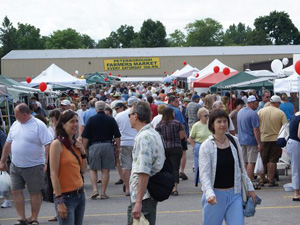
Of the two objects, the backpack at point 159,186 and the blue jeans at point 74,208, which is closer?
the backpack at point 159,186

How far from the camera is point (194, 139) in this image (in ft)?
35.8

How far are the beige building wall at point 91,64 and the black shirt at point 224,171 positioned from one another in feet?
228

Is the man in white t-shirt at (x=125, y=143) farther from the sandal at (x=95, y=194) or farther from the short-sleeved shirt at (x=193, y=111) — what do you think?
the short-sleeved shirt at (x=193, y=111)

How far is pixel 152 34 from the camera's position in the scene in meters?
129

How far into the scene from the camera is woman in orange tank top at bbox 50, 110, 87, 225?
5.51 metres

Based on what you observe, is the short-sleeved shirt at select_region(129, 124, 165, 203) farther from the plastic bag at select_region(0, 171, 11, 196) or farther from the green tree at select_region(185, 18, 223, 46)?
the green tree at select_region(185, 18, 223, 46)

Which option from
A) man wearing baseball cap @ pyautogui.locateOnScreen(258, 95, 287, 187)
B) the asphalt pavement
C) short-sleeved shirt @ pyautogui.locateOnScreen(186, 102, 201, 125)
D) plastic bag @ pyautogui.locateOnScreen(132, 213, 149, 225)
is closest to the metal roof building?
short-sleeved shirt @ pyautogui.locateOnScreen(186, 102, 201, 125)

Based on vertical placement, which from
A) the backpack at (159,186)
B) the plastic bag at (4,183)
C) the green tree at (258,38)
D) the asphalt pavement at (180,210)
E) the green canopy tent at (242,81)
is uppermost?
the green tree at (258,38)

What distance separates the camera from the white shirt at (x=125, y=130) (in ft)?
36.5

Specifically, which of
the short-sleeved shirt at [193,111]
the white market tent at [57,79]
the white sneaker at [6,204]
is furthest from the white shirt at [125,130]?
the white market tent at [57,79]

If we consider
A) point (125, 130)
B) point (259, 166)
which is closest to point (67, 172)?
point (125, 130)

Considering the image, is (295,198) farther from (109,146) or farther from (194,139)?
(109,146)

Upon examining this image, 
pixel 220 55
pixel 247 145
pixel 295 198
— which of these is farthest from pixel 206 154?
pixel 220 55

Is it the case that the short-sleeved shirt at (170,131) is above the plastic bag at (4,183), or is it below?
above
